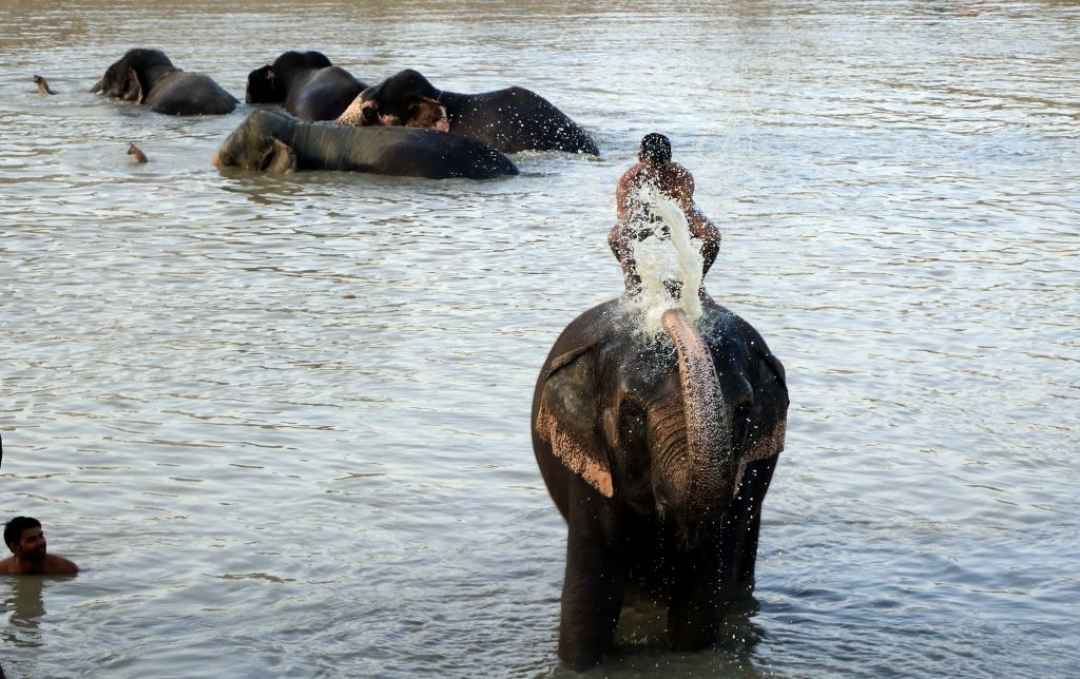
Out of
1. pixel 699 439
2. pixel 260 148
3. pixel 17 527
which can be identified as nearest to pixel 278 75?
pixel 260 148

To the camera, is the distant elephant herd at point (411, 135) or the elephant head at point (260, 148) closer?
the distant elephant herd at point (411, 135)

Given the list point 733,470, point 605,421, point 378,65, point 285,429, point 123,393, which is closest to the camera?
point 733,470

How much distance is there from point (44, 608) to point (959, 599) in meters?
3.49

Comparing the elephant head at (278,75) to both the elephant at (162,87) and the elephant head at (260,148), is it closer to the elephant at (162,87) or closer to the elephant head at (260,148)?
the elephant at (162,87)

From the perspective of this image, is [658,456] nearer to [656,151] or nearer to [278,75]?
[656,151]

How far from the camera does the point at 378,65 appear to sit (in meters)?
29.0

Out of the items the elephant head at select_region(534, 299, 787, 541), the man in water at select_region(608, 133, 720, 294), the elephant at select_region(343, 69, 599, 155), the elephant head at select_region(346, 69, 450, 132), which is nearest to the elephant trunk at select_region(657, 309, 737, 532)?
the elephant head at select_region(534, 299, 787, 541)

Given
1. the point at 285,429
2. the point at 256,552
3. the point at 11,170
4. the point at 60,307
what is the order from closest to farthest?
the point at 256,552 → the point at 285,429 → the point at 60,307 → the point at 11,170

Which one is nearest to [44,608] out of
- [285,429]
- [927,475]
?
[285,429]

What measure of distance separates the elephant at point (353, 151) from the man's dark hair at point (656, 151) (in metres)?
10.5

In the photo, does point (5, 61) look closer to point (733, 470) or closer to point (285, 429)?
point (285, 429)

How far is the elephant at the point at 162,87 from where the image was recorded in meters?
22.4

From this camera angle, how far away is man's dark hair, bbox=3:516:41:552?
23.4 feet

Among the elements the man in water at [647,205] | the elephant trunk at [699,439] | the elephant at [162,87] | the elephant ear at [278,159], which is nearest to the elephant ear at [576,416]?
the elephant trunk at [699,439]
